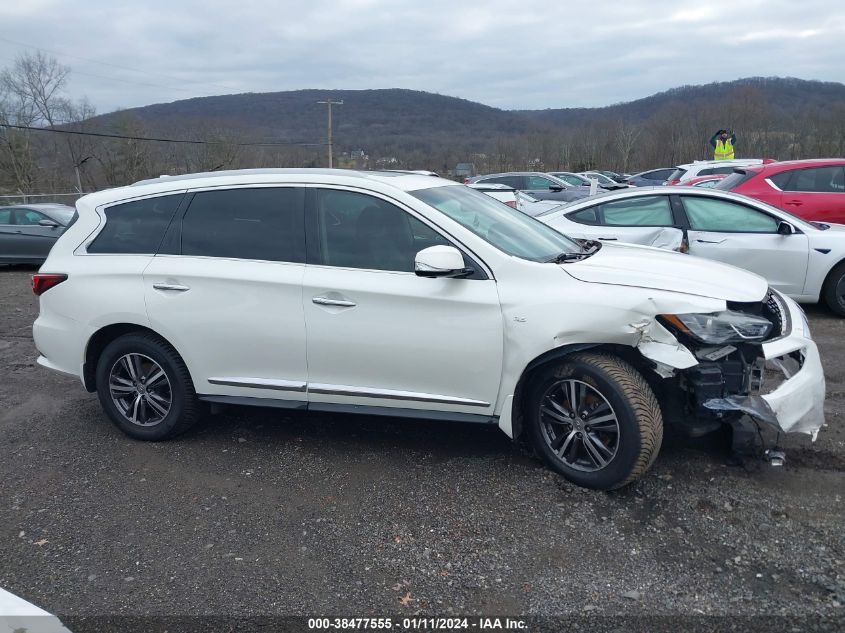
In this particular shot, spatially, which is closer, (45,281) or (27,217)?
(45,281)

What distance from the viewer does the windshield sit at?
4.15m

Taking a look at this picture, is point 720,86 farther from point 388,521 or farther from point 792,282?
point 388,521

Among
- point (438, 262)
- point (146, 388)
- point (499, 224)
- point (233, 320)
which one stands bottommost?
point (146, 388)


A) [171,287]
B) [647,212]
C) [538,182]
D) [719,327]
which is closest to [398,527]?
[719,327]

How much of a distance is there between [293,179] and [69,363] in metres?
2.10

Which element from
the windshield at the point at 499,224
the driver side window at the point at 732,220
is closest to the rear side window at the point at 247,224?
the windshield at the point at 499,224

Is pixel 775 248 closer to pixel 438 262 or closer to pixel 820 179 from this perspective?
pixel 820 179

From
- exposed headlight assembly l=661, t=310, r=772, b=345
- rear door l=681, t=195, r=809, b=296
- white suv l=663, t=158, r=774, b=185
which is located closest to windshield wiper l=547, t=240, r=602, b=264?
exposed headlight assembly l=661, t=310, r=772, b=345

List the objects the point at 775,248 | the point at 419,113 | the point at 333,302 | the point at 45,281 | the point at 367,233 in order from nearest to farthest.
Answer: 1. the point at 333,302
2. the point at 367,233
3. the point at 45,281
4. the point at 775,248
5. the point at 419,113

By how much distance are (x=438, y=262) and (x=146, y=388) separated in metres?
2.33

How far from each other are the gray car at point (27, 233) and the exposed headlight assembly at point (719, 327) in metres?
13.4

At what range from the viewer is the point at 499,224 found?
4.45m

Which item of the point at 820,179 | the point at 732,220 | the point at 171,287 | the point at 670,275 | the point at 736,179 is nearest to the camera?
the point at 670,275

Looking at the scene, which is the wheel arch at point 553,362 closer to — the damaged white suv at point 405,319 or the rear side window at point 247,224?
the damaged white suv at point 405,319
